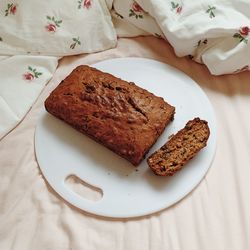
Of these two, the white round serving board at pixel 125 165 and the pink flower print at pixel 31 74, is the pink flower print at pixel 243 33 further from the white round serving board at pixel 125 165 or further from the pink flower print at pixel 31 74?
the pink flower print at pixel 31 74

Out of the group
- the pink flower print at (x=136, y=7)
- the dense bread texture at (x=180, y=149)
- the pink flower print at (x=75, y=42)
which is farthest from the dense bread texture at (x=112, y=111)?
the pink flower print at (x=136, y=7)

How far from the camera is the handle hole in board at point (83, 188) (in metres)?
0.85

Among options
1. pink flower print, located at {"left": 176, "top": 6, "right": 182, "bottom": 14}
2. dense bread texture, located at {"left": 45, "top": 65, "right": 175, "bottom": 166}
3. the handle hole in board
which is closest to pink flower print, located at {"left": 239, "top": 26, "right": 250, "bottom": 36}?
pink flower print, located at {"left": 176, "top": 6, "right": 182, "bottom": 14}

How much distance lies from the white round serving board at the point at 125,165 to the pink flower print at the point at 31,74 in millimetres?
107

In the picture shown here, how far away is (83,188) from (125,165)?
103 millimetres

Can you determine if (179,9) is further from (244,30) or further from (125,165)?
(125,165)

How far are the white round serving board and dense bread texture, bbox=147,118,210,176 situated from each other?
26 millimetres

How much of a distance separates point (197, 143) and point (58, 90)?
338mm

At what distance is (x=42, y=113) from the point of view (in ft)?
3.18

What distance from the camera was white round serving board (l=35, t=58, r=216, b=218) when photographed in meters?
0.83

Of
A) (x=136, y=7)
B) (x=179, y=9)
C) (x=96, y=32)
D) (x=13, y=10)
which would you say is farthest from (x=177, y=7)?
(x=13, y=10)

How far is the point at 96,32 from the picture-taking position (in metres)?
1.07

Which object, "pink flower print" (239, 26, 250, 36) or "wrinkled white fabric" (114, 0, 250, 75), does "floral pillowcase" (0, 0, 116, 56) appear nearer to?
"wrinkled white fabric" (114, 0, 250, 75)

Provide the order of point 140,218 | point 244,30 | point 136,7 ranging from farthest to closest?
point 136,7
point 244,30
point 140,218
